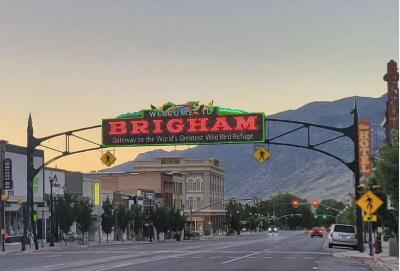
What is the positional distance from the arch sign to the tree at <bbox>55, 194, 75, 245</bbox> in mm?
23212

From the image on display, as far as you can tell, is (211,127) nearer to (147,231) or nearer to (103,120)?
(103,120)

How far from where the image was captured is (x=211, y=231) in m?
164

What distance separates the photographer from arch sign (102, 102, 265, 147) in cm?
5316

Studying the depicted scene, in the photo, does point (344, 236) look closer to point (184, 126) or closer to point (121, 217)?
point (184, 126)

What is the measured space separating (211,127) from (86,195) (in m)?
44.0

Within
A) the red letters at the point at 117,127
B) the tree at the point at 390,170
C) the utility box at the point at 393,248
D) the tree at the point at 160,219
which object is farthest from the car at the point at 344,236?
the tree at the point at 160,219

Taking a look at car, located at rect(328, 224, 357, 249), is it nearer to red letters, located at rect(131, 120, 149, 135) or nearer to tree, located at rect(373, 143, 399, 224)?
red letters, located at rect(131, 120, 149, 135)

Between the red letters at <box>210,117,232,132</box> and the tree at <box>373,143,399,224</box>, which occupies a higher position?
the red letters at <box>210,117,232,132</box>

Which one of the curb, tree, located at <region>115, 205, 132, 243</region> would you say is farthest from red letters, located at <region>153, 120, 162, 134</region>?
tree, located at <region>115, 205, 132, 243</region>

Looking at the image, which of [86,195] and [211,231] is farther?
[211,231]

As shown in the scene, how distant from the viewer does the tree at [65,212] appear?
76.6 meters

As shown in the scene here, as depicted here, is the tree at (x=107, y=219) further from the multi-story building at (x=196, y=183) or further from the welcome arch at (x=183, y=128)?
the multi-story building at (x=196, y=183)

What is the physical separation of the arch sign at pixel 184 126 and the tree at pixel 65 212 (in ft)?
76.2

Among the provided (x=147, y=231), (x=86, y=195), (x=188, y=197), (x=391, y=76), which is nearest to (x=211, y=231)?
(x=188, y=197)
